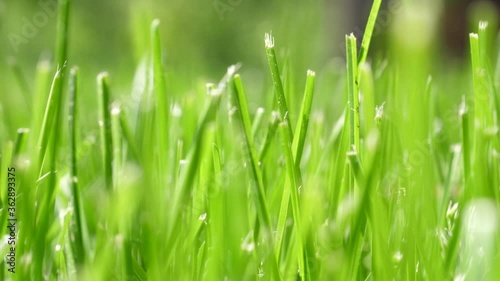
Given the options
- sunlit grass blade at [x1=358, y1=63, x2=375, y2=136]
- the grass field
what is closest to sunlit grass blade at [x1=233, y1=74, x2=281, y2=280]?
the grass field

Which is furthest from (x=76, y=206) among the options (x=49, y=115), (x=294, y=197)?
(x=294, y=197)

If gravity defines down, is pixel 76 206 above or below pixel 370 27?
below

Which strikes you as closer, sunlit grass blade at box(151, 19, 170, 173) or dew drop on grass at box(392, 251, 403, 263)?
dew drop on grass at box(392, 251, 403, 263)

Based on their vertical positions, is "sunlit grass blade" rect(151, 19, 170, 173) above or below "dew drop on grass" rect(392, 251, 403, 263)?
above

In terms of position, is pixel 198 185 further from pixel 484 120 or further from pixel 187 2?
pixel 187 2

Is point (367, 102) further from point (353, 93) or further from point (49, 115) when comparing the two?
point (49, 115)

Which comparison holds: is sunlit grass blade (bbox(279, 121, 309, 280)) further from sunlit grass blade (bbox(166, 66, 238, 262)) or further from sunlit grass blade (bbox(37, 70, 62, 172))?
sunlit grass blade (bbox(37, 70, 62, 172))

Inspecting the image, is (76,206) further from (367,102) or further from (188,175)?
(367,102)

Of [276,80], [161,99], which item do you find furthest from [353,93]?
[161,99]

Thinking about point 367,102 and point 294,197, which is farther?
point 367,102

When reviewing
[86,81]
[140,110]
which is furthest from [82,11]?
[140,110]

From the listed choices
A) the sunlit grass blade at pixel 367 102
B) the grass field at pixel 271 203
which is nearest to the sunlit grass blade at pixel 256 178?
the grass field at pixel 271 203

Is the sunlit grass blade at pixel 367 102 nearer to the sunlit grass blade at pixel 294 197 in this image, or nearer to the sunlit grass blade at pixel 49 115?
the sunlit grass blade at pixel 294 197
